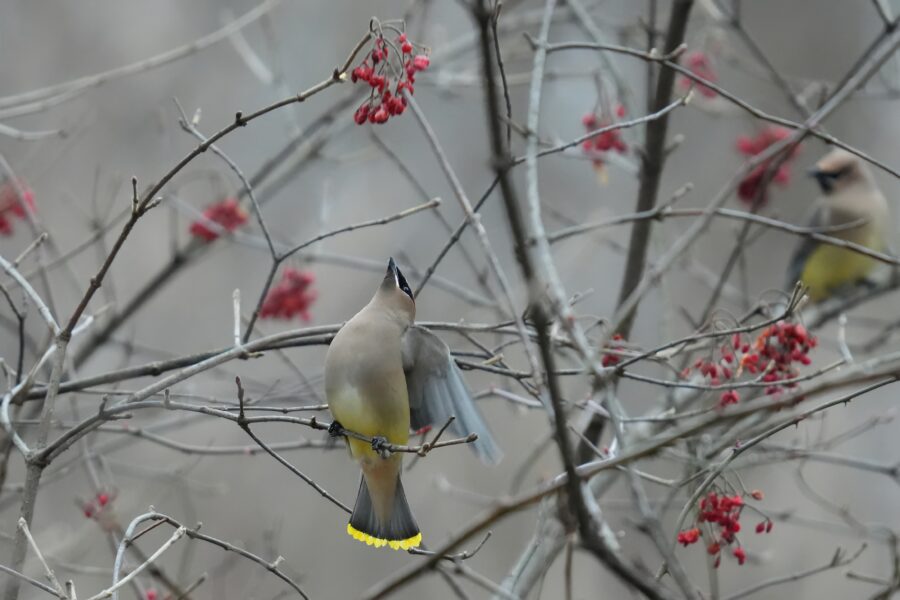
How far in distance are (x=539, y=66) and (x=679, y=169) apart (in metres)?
7.09

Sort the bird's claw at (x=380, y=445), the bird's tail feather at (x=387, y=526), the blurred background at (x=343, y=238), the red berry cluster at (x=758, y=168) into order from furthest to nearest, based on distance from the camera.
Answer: the blurred background at (x=343, y=238) < the red berry cluster at (x=758, y=168) < the bird's tail feather at (x=387, y=526) < the bird's claw at (x=380, y=445)

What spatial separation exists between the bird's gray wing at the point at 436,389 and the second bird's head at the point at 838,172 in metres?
3.99

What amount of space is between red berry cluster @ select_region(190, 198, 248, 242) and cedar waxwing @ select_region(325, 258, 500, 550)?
3.32 ft

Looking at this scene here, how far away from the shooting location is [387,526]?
2994mm

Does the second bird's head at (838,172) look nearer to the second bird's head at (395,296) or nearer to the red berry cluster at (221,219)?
the red berry cluster at (221,219)

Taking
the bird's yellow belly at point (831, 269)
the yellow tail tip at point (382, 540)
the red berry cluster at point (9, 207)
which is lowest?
the yellow tail tip at point (382, 540)

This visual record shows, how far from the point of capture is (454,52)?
4430mm

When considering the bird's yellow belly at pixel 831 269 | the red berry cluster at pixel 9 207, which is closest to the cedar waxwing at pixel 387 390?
the red berry cluster at pixel 9 207

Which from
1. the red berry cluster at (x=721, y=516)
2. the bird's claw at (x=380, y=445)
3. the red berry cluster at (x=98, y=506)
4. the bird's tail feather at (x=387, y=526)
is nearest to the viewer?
the red berry cluster at (x=721, y=516)

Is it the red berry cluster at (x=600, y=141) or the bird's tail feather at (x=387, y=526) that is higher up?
the red berry cluster at (x=600, y=141)

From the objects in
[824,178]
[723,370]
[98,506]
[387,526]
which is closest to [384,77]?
[723,370]

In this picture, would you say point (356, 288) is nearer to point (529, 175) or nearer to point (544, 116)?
point (544, 116)

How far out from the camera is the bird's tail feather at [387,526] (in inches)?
117

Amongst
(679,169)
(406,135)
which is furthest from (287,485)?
(679,169)
